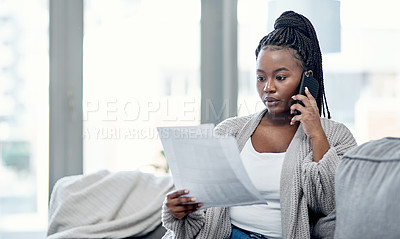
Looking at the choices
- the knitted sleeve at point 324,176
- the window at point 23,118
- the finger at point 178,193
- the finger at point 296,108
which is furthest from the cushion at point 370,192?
the window at point 23,118

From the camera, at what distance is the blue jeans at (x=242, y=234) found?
51.9 inches

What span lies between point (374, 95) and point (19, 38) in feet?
6.03

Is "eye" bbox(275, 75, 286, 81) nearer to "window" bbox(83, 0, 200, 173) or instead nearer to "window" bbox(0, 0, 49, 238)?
"window" bbox(83, 0, 200, 173)

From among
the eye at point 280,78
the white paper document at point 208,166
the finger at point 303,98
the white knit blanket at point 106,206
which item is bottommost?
the white knit blanket at point 106,206

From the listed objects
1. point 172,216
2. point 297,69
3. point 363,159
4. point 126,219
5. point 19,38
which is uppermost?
point 19,38

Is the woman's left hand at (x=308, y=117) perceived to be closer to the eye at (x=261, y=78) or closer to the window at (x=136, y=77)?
the eye at (x=261, y=78)

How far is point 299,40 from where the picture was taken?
54.6 inches

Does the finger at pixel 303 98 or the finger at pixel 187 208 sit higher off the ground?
the finger at pixel 303 98

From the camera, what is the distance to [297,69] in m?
1.38

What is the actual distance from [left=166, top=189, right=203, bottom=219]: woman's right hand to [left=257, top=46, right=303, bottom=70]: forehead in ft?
1.48

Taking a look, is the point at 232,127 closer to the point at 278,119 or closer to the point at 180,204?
the point at 278,119

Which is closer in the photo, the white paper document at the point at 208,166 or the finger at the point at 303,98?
the white paper document at the point at 208,166

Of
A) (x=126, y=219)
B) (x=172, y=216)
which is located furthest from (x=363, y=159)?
(x=126, y=219)

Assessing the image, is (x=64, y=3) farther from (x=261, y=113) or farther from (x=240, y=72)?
(x=261, y=113)
